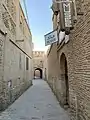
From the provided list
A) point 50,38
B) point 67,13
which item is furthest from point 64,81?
point 67,13


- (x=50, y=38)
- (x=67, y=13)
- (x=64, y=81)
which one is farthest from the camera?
(x=64, y=81)

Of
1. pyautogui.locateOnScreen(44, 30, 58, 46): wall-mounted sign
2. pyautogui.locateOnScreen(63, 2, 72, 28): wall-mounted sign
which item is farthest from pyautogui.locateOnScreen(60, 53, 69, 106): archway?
pyautogui.locateOnScreen(63, 2, 72, 28): wall-mounted sign

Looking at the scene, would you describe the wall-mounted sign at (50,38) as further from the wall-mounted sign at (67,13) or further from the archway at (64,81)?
the wall-mounted sign at (67,13)

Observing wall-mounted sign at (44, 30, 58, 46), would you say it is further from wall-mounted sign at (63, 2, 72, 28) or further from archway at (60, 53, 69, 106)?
wall-mounted sign at (63, 2, 72, 28)

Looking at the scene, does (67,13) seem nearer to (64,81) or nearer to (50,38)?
(50,38)

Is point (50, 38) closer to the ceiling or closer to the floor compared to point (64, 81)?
closer to the ceiling

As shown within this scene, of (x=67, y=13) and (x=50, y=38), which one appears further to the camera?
(x=50, y=38)

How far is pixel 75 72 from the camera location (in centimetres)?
488

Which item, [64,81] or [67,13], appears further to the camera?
[64,81]

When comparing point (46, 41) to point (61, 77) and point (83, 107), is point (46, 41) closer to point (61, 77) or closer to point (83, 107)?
point (61, 77)

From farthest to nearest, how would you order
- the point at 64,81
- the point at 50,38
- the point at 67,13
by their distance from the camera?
1. the point at 64,81
2. the point at 50,38
3. the point at 67,13

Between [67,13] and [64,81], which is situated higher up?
[67,13]

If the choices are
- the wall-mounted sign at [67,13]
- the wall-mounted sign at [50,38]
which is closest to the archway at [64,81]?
the wall-mounted sign at [50,38]

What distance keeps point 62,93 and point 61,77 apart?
71 centimetres
